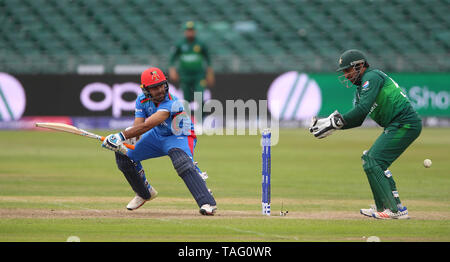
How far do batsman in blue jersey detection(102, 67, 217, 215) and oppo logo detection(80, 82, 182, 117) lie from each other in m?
14.4

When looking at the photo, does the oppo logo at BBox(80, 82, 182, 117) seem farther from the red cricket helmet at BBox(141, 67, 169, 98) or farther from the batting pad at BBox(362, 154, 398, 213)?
the batting pad at BBox(362, 154, 398, 213)

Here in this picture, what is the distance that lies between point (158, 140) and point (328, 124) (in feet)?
6.92

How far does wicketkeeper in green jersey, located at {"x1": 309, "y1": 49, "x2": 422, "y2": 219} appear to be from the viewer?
A: 29.4 feet

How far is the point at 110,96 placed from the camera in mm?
24312

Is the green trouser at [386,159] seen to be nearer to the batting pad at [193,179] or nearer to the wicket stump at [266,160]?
the wicket stump at [266,160]

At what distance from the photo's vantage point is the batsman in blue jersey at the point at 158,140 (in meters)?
9.21

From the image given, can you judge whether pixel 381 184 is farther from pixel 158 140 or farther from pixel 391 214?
pixel 158 140

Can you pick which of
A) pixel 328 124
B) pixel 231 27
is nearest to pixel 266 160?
pixel 328 124

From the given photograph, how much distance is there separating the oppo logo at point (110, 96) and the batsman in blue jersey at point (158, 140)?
14.4m

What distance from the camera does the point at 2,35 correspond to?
28969 millimetres

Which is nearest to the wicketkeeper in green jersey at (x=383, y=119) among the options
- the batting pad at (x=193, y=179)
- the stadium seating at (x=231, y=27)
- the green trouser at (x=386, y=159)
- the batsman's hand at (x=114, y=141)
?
the green trouser at (x=386, y=159)

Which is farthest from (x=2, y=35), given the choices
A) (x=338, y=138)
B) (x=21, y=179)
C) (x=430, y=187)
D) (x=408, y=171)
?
(x=430, y=187)

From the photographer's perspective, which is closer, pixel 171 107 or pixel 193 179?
pixel 193 179

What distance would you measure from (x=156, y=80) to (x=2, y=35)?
69.9ft
